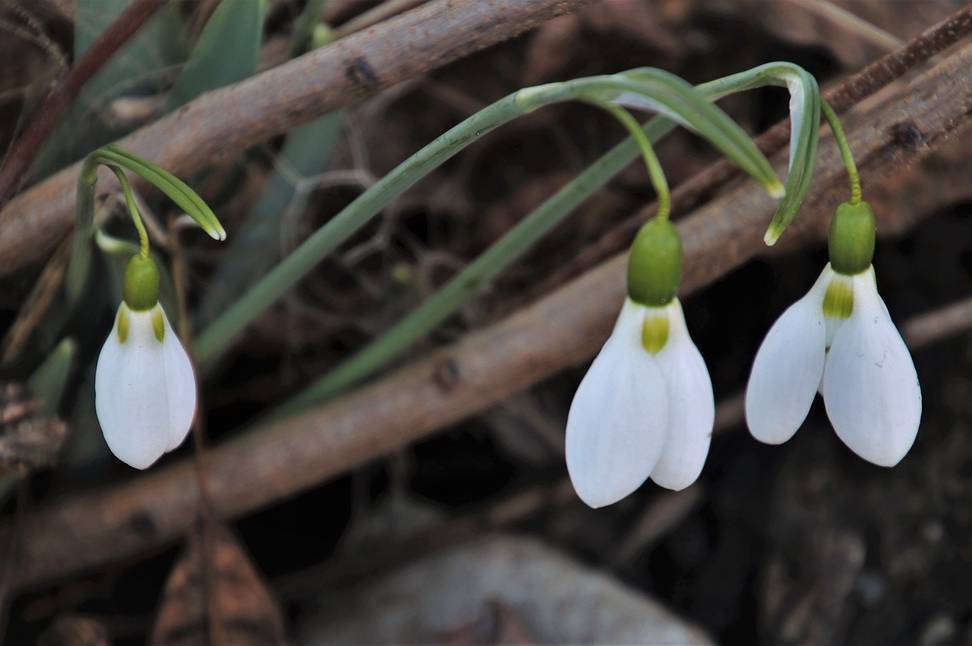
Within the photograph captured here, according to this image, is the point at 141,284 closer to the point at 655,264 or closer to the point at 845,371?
the point at 655,264

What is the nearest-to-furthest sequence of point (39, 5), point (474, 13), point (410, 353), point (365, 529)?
point (474, 13) → point (39, 5) → point (410, 353) → point (365, 529)

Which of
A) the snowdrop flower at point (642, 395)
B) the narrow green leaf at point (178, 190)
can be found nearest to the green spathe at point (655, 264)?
the snowdrop flower at point (642, 395)

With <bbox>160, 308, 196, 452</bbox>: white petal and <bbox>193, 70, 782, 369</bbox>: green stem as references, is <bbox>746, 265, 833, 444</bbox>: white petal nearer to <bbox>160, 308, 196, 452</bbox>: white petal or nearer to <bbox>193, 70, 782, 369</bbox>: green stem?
<bbox>193, 70, 782, 369</bbox>: green stem

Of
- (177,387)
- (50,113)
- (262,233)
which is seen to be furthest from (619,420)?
(262,233)

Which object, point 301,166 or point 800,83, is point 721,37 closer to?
point 301,166

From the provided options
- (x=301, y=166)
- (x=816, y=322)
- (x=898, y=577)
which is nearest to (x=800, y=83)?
(x=816, y=322)

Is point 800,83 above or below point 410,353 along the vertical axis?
above
